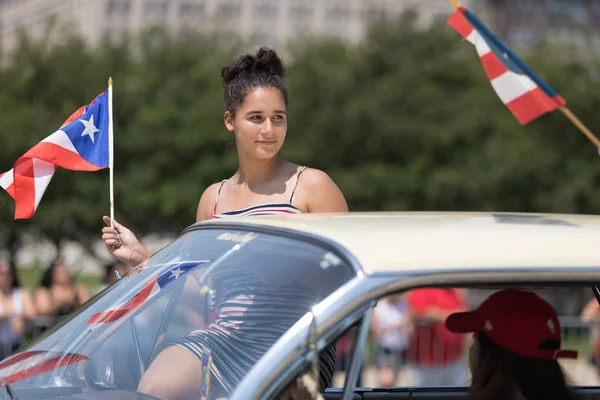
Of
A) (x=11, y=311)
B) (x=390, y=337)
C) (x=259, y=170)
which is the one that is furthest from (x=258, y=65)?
(x=390, y=337)

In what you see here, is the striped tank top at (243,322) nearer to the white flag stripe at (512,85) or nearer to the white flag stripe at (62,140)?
the white flag stripe at (62,140)

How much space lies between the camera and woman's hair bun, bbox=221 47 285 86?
3.85 m

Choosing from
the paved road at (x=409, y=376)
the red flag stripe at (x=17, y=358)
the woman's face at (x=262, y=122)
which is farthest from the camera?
the paved road at (x=409, y=376)

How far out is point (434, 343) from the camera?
37.1ft

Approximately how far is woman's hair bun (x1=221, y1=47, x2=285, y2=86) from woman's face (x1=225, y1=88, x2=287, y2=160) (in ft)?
0.30

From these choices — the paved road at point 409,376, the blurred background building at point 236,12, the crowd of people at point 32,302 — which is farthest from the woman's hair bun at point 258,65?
the blurred background building at point 236,12

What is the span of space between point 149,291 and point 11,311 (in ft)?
24.6

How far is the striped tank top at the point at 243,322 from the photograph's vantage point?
250 centimetres

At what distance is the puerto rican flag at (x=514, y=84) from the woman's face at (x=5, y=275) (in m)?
5.61

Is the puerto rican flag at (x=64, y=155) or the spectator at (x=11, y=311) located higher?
the puerto rican flag at (x=64, y=155)

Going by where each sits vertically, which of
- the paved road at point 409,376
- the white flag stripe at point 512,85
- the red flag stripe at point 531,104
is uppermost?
the white flag stripe at point 512,85

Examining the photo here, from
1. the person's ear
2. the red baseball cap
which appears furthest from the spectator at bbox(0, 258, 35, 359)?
the red baseball cap

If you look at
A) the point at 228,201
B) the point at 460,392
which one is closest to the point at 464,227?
the point at 228,201

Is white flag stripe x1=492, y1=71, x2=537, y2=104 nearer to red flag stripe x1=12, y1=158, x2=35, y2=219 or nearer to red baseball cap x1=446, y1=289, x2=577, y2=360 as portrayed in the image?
red flag stripe x1=12, y1=158, x2=35, y2=219
